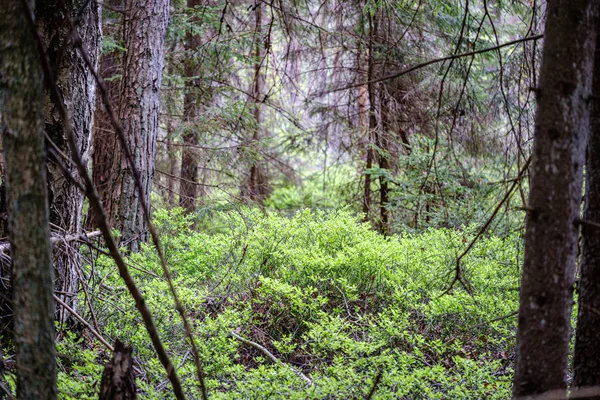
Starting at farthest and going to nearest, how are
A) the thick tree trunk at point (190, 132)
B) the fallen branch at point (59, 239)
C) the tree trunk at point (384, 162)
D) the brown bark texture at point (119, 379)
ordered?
the tree trunk at point (384, 162)
the thick tree trunk at point (190, 132)
the fallen branch at point (59, 239)
the brown bark texture at point (119, 379)

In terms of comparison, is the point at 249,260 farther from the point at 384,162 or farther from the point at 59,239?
the point at 384,162

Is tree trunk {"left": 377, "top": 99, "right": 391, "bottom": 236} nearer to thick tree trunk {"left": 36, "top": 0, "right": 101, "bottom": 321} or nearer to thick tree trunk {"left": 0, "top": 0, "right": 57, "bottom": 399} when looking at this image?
thick tree trunk {"left": 36, "top": 0, "right": 101, "bottom": 321}

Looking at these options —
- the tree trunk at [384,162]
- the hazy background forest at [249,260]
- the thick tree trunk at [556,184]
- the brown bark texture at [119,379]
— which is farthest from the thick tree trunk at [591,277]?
the tree trunk at [384,162]

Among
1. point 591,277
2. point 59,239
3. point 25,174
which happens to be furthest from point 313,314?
point 25,174

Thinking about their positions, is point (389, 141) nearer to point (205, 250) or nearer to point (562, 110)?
point (205, 250)

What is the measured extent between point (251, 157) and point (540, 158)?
25.2 ft

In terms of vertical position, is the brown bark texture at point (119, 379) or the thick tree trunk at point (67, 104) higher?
the thick tree trunk at point (67, 104)

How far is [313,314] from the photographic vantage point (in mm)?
4621

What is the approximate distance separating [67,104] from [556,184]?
2.93 m

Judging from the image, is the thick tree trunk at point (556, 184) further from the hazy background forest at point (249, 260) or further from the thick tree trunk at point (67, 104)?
the thick tree trunk at point (67, 104)

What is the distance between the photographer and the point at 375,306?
16.4 ft

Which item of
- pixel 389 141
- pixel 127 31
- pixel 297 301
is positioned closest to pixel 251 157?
pixel 389 141

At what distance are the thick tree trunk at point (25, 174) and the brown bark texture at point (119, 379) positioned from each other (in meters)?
0.31

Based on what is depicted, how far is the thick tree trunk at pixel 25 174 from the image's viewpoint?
193 cm
